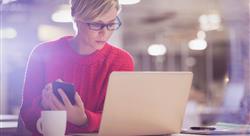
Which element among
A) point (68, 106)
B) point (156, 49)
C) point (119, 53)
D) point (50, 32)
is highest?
point (156, 49)

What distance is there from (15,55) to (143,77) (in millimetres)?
1164

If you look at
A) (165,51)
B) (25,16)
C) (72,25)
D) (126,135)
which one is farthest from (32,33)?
(165,51)

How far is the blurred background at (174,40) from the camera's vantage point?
299cm

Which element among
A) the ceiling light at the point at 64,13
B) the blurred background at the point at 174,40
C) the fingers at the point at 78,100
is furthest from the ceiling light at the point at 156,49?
the fingers at the point at 78,100

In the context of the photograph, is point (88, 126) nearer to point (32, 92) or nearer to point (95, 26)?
point (32, 92)

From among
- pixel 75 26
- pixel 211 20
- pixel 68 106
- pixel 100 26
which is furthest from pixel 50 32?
pixel 211 20

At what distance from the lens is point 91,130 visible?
8.37 ft

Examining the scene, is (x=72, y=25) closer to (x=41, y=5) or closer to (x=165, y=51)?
(x=41, y=5)

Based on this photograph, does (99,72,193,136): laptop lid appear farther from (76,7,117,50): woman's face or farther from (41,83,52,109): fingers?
(76,7,117,50): woman's face

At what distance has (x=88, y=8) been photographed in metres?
2.69

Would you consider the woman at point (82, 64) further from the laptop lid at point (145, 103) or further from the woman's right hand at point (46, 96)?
the laptop lid at point (145, 103)

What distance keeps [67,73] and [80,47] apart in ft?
0.53

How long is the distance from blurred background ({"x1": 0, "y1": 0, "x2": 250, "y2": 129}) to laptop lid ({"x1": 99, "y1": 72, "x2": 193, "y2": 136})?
2.31ft

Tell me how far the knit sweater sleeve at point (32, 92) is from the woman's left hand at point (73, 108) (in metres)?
0.15
